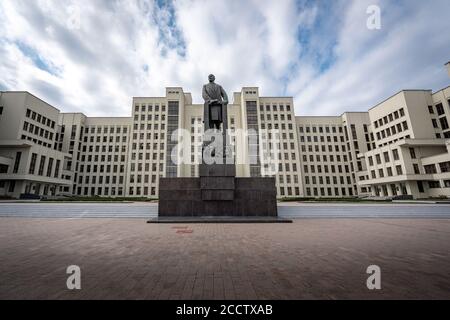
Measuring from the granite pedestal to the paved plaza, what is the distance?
4.74m

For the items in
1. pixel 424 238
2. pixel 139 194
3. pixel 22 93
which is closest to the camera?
pixel 424 238

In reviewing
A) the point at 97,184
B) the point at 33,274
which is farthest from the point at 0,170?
the point at 33,274

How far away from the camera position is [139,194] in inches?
2085

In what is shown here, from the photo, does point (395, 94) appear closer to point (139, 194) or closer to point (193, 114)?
point (193, 114)

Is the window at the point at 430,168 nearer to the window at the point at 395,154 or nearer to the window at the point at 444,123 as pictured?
the window at the point at 395,154

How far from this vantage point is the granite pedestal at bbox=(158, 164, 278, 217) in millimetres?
11062

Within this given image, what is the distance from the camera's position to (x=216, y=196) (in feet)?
36.1

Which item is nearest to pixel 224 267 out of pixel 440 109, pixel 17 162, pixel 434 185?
pixel 434 185

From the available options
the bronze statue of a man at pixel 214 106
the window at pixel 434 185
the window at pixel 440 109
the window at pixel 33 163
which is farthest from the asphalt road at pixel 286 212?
the window at pixel 440 109

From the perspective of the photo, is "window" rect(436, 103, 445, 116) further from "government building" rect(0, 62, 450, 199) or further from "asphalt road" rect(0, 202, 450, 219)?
"asphalt road" rect(0, 202, 450, 219)

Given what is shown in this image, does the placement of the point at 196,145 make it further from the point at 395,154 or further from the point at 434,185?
the point at 434,185

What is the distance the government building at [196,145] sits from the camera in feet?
151

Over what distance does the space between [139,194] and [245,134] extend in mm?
34923

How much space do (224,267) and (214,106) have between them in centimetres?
1041
